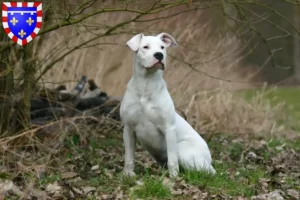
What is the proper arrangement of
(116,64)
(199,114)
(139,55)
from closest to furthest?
(139,55) → (199,114) → (116,64)

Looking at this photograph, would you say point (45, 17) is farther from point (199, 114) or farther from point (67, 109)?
point (199, 114)

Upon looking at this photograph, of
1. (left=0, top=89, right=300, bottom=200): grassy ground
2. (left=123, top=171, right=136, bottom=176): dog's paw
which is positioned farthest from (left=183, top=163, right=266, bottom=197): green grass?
(left=123, top=171, right=136, bottom=176): dog's paw

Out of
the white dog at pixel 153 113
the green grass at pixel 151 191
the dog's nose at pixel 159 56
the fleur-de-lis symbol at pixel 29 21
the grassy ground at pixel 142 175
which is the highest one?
the fleur-de-lis symbol at pixel 29 21

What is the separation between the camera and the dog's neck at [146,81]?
7109 mm

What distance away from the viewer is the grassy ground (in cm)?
618

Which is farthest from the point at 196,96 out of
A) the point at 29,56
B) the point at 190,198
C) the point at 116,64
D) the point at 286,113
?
the point at 190,198

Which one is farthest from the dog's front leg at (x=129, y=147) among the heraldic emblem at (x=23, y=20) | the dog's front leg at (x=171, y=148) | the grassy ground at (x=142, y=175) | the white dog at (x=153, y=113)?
the heraldic emblem at (x=23, y=20)

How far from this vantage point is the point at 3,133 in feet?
29.7

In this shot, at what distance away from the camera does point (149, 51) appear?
6988 mm

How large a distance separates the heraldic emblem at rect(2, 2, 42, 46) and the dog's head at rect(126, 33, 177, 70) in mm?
1193

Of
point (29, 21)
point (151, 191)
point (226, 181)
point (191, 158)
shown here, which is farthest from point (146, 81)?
point (29, 21)

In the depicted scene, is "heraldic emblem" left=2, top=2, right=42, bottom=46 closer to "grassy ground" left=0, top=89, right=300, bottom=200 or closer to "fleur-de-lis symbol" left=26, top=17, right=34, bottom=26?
"fleur-de-lis symbol" left=26, top=17, right=34, bottom=26

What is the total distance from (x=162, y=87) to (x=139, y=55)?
14.7 inches

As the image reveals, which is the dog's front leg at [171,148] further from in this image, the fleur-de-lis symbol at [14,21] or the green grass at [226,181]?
the fleur-de-lis symbol at [14,21]
